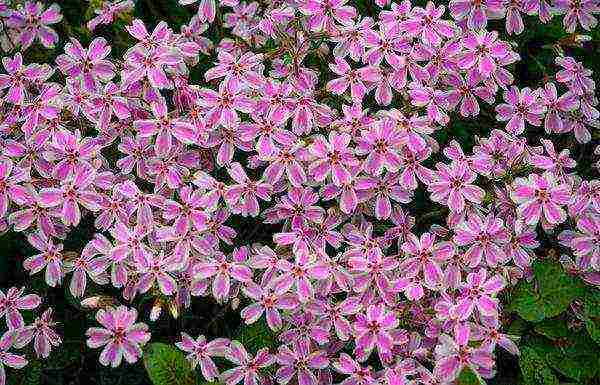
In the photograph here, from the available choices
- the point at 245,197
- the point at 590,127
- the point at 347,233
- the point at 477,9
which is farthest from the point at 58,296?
the point at 590,127

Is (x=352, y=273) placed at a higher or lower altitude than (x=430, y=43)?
lower

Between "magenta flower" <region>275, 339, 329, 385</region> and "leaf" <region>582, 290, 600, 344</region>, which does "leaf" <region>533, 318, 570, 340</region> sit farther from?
"magenta flower" <region>275, 339, 329, 385</region>

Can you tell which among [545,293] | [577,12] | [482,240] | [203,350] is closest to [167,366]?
[203,350]

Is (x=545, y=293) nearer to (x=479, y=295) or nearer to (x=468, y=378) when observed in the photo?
(x=479, y=295)

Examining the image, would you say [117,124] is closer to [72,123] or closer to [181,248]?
[72,123]

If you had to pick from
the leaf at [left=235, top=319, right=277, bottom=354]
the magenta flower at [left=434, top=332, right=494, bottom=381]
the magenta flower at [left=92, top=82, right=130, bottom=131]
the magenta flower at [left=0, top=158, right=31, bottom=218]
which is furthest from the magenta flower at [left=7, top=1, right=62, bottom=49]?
the magenta flower at [left=434, top=332, right=494, bottom=381]

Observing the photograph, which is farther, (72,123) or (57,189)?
(72,123)
